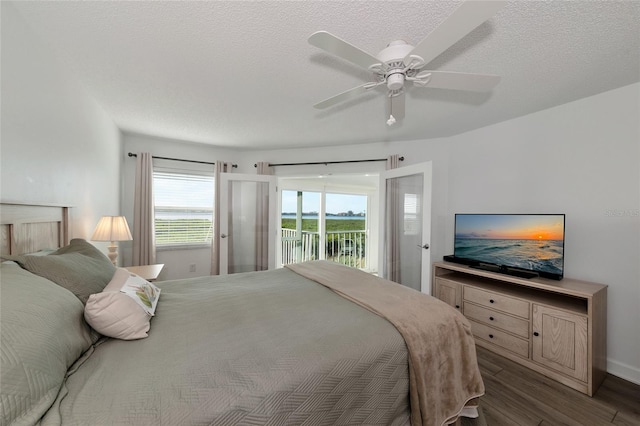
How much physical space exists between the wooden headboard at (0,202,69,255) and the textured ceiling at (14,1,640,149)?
41.5 inches

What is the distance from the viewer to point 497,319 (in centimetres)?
236

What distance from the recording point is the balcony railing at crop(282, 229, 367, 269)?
5426mm

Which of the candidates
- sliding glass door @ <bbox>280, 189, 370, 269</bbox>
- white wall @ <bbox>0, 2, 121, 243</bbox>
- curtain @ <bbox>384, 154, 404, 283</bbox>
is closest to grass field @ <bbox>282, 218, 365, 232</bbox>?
sliding glass door @ <bbox>280, 189, 370, 269</bbox>

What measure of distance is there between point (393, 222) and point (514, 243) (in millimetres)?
1467

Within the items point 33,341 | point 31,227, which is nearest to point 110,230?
point 31,227

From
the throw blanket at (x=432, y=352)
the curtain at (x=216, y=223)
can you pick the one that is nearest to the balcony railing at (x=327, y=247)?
the curtain at (x=216, y=223)

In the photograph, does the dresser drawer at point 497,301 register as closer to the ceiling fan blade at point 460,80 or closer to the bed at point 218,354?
the bed at point 218,354

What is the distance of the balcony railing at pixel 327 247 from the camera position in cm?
Result: 543

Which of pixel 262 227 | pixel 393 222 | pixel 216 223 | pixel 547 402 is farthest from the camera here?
pixel 262 227

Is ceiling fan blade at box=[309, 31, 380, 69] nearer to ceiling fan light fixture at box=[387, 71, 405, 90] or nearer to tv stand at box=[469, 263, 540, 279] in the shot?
ceiling fan light fixture at box=[387, 71, 405, 90]

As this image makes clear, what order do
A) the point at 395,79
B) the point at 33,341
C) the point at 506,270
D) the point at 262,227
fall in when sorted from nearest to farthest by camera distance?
the point at 33,341
the point at 395,79
the point at 506,270
the point at 262,227

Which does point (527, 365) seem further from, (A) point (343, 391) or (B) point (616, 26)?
(B) point (616, 26)

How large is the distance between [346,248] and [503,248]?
144 inches

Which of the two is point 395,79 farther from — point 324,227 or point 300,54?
point 324,227
